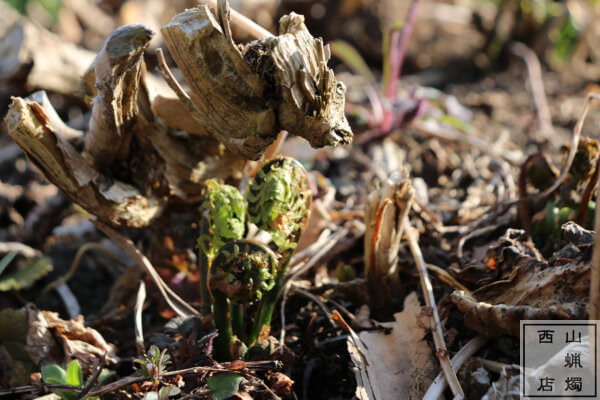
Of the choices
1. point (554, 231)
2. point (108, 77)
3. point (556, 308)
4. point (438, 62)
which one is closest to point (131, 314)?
point (108, 77)

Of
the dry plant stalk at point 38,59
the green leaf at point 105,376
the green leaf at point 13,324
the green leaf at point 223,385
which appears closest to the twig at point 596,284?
the green leaf at point 223,385

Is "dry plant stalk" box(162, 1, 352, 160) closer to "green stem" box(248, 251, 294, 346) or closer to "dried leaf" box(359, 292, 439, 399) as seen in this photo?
"green stem" box(248, 251, 294, 346)

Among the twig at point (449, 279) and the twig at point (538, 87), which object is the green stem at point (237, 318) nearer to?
the twig at point (449, 279)

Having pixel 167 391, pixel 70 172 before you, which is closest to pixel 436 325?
pixel 167 391

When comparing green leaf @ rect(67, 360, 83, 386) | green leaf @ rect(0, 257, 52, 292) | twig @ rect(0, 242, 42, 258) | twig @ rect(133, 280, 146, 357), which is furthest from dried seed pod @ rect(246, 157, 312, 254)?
twig @ rect(0, 242, 42, 258)

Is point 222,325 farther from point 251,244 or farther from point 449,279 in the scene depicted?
point 449,279
